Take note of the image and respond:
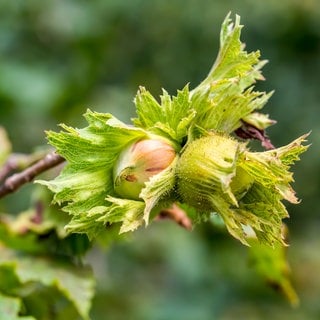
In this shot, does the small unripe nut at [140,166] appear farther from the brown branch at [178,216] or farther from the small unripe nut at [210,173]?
the brown branch at [178,216]

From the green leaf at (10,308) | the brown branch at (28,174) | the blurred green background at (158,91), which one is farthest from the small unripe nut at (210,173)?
the blurred green background at (158,91)

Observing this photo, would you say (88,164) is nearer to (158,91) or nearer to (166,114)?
(166,114)

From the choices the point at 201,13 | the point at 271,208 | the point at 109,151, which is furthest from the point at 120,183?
the point at 201,13

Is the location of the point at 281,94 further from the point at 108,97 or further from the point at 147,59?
the point at 108,97

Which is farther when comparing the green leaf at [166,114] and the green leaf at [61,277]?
the green leaf at [61,277]

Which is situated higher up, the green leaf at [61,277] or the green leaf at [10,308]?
the green leaf at [10,308]

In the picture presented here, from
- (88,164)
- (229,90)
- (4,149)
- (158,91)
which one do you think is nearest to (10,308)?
(88,164)

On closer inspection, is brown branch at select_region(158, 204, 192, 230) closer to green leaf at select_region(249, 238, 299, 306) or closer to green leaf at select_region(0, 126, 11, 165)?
green leaf at select_region(249, 238, 299, 306)
